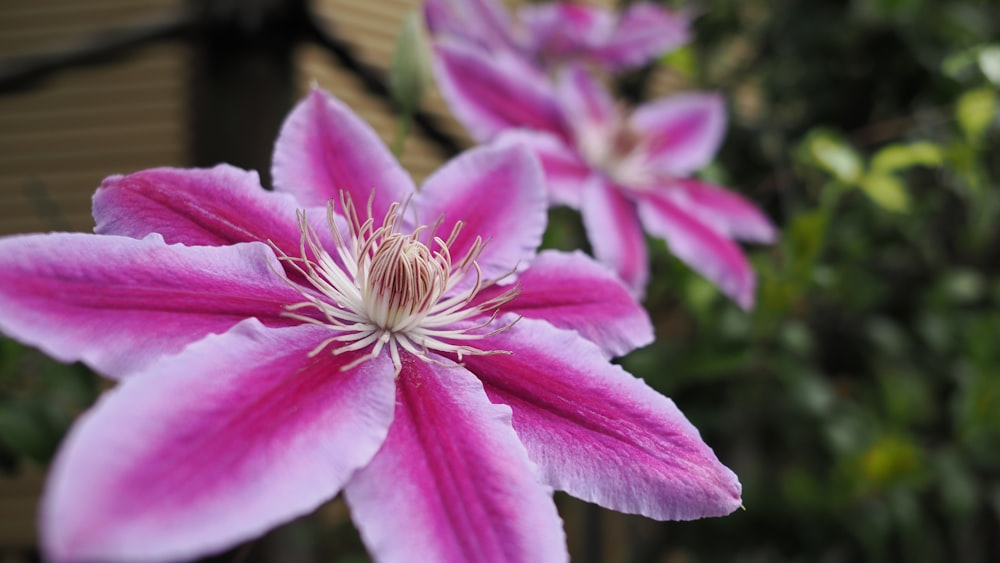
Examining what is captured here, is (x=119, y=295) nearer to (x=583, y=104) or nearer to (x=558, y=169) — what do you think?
(x=558, y=169)

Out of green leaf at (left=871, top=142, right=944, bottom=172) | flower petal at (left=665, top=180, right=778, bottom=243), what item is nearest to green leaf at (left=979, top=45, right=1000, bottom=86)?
green leaf at (left=871, top=142, right=944, bottom=172)

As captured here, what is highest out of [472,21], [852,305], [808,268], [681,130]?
[472,21]

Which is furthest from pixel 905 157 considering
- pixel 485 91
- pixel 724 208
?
pixel 485 91

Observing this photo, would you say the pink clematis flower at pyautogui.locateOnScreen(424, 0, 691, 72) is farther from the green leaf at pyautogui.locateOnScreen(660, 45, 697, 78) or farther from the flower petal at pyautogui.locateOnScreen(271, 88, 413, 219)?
the flower petal at pyautogui.locateOnScreen(271, 88, 413, 219)

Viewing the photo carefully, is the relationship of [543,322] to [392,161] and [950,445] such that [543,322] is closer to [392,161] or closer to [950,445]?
[392,161]

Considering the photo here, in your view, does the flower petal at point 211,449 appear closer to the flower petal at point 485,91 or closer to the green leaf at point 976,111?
the flower petal at point 485,91

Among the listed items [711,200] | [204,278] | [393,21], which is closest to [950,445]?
[711,200]

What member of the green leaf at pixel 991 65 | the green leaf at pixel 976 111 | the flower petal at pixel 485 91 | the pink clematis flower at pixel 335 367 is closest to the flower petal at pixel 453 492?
the pink clematis flower at pixel 335 367
